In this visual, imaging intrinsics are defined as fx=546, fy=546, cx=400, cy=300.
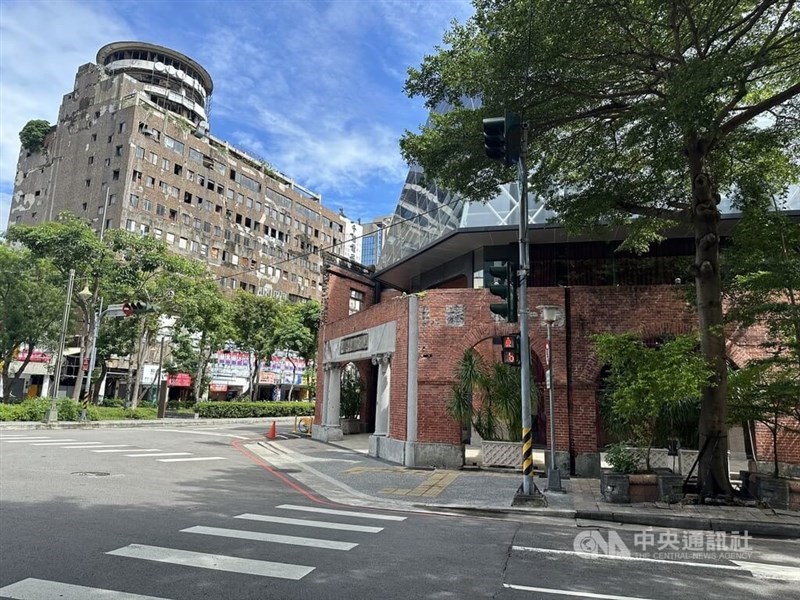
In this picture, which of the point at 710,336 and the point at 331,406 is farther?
the point at 331,406

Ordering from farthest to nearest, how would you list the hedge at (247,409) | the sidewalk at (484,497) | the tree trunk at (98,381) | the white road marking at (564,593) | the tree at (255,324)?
the tree at (255,324) < the hedge at (247,409) < the tree trunk at (98,381) < the sidewalk at (484,497) < the white road marking at (564,593)

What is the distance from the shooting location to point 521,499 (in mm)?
10633

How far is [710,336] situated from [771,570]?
19.6ft

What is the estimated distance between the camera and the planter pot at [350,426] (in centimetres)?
2673

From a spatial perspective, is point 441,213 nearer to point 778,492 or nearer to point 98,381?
point 778,492

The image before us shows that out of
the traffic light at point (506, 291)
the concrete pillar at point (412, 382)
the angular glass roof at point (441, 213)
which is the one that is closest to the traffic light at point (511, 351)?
the traffic light at point (506, 291)

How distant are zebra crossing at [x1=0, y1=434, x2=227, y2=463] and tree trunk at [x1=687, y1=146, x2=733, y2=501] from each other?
1366 cm

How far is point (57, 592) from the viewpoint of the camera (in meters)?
4.82

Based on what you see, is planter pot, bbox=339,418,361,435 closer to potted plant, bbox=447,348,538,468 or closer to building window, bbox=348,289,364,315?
building window, bbox=348,289,364,315

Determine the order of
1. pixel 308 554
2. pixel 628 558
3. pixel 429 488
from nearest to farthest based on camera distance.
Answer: pixel 308 554 < pixel 628 558 < pixel 429 488

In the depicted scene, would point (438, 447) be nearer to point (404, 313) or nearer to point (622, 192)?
point (404, 313)

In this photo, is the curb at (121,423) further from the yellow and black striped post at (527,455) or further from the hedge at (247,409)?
the yellow and black striped post at (527,455)

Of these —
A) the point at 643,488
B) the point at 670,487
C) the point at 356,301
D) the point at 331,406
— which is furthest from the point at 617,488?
the point at 356,301

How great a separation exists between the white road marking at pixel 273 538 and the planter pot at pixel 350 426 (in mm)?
18970
